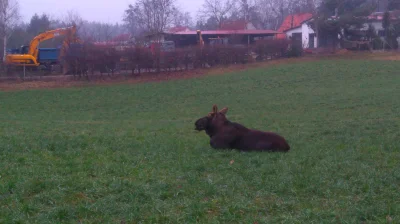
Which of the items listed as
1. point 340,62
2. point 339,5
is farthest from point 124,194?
point 339,5

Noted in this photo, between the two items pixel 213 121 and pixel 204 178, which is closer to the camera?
pixel 204 178

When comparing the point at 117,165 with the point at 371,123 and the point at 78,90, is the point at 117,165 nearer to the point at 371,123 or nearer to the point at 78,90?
the point at 371,123

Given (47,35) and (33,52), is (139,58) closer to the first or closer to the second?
(47,35)

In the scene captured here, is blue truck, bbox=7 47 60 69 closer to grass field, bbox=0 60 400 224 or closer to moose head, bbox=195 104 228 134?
grass field, bbox=0 60 400 224

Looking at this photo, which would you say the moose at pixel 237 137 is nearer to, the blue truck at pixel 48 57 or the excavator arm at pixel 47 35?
the excavator arm at pixel 47 35

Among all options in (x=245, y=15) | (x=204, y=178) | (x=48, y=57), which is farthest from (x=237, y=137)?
(x=245, y=15)

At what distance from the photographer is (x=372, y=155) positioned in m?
10.0

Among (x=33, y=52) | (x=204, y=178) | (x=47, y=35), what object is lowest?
(x=204, y=178)

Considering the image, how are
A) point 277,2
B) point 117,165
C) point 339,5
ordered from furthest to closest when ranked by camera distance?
point 277,2, point 339,5, point 117,165

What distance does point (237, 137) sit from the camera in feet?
37.3

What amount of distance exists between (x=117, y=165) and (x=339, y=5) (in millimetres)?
54205

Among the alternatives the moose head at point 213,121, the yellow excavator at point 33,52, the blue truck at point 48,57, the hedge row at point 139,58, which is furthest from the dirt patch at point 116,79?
the moose head at point 213,121

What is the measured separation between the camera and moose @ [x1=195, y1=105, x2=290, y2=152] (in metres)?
11.0

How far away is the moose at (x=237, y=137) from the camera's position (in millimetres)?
10977
